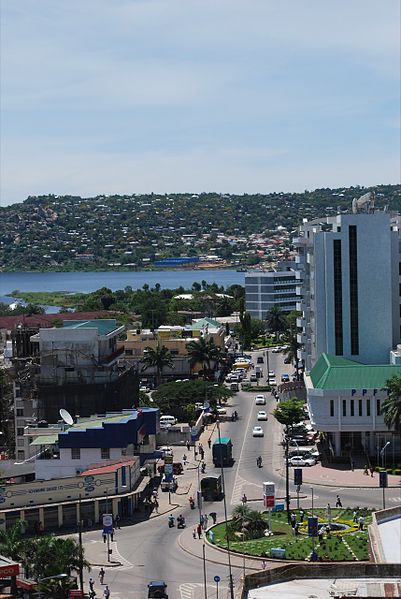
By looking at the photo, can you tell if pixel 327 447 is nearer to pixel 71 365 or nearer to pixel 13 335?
pixel 71 365

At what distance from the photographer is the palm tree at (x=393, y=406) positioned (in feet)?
262

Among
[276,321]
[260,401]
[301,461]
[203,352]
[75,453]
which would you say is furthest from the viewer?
[276,321]

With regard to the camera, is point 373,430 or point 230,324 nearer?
point 373,430

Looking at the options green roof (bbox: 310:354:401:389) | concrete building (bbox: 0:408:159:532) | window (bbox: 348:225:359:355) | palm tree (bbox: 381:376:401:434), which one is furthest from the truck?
window (bbox: 348:225:359:355)

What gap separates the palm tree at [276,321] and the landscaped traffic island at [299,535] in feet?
343

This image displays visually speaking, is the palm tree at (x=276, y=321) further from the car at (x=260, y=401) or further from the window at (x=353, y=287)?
the window at (x=353, y=287)

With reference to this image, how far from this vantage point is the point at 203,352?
126000 millimetres

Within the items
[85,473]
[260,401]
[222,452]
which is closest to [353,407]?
[222,452]

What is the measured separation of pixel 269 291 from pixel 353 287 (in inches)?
3652

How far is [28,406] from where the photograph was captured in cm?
9312

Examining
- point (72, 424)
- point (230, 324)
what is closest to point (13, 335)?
point (72, 424)

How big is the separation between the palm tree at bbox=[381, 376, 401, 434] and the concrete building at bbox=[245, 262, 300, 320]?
109882 millimetres

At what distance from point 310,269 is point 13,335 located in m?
27.3

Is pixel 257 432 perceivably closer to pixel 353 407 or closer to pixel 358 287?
pixel 353 407
